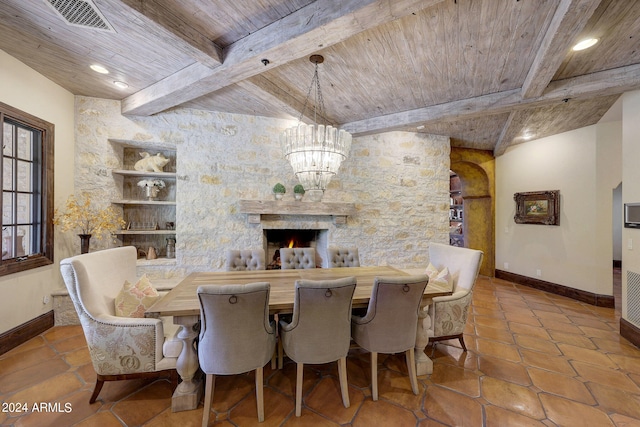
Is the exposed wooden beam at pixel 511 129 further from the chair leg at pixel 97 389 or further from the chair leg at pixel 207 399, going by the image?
the chair leg at pixel 97 389

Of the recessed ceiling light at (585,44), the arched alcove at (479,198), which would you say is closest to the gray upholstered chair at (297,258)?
the recessed ceiling light at (585,44)

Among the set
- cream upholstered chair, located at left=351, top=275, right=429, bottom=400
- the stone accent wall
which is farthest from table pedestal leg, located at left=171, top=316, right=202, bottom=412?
the stone accent wall

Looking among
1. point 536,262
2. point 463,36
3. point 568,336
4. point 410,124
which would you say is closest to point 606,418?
point 568,336

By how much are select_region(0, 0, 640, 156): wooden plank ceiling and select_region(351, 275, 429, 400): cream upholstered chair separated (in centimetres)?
185

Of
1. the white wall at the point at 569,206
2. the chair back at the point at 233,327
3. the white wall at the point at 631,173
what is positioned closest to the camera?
the chair back at the point at 233,327

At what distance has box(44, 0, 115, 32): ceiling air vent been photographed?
178cm

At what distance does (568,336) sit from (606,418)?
55.8 inches

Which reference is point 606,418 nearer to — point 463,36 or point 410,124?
point 463,36

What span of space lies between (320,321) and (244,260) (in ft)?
5.63

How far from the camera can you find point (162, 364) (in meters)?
1.81

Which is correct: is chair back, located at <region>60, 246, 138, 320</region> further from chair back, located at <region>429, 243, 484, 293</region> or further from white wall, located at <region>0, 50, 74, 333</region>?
chair back, located at <region>429, 243, 484, 293</region>

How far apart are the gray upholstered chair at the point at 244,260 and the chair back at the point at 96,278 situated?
97cm

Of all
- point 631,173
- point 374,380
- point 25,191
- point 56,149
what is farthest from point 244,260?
point 631,173

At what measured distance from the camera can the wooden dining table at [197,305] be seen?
172 cm
